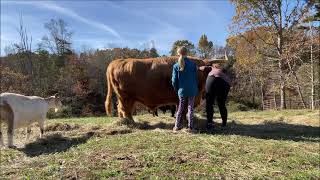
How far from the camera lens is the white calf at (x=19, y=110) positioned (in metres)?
8.70

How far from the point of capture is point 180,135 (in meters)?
8.38

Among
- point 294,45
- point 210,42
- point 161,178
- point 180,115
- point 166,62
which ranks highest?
point 210,42

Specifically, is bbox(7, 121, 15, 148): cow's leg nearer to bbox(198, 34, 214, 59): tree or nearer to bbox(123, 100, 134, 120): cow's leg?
bbox(123, 100, 134, 120): cow's leg

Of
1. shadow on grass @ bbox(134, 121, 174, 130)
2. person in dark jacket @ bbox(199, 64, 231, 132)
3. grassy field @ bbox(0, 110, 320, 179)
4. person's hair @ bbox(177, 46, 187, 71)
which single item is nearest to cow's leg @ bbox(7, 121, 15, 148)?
grassy field @ bbox(0, 110, 320, 179)

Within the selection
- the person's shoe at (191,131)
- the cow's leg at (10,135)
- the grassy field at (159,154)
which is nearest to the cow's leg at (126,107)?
the grassy field at (159,154)

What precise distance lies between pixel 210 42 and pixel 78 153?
51506 millimetres

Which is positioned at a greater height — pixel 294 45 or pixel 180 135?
pixel 294 45

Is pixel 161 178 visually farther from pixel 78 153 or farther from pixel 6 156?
pixel 6 156

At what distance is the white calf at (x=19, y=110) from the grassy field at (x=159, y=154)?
1.38ft

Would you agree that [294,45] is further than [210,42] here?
No

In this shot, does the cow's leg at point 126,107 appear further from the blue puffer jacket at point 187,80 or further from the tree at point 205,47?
the tree at point 205,47

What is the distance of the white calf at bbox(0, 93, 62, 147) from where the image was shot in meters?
8.70

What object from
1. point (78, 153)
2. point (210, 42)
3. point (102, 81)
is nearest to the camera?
point (78, 153)

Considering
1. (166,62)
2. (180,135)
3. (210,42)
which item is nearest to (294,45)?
(166,62)
